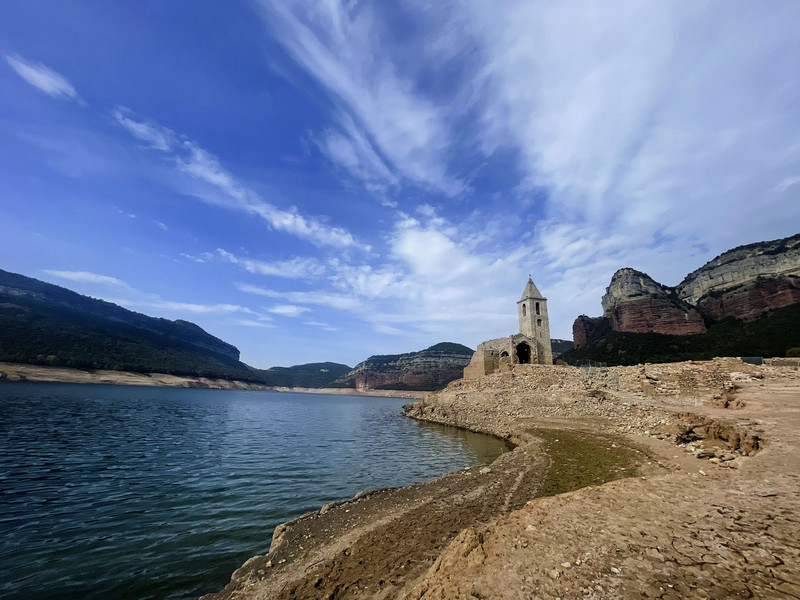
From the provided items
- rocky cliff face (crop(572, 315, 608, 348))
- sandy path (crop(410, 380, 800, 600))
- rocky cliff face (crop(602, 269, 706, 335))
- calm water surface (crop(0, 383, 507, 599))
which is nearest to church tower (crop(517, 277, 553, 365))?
calm water surface (crop(0, 383, 507, 599))

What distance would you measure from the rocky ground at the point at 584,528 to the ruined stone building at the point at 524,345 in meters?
33.6

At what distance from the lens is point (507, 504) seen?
1067cm

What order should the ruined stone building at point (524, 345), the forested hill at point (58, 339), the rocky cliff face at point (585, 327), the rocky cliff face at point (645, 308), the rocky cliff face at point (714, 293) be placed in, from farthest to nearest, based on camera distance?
the rocky cliff face at point (585, 327)
the forested hill at point (58, 339)
the rocky cliff face at point (645, 308)
the rocky cliff face at point (714, 293)
the ruined stone building at point (524, 345)

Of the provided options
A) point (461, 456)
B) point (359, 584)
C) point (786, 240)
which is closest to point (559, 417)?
point (461, 456)

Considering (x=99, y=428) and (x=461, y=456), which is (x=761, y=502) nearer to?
(x=461, y=456)

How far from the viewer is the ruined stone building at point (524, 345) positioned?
174 feet

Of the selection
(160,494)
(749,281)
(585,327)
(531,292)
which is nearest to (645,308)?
(749,281)

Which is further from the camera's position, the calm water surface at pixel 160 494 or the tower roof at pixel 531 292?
the tower roof at pixel 531 292

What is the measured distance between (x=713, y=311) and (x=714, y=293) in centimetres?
601

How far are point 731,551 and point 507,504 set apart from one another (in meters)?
5.98

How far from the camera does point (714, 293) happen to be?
278ft

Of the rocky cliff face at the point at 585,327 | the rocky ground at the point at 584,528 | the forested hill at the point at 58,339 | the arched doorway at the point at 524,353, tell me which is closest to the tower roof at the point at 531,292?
the arched doorway at the point at 524,353

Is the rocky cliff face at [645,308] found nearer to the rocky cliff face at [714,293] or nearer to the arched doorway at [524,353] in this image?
the rocky cliff face at [714,293]

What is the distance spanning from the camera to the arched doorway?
5458 cm
